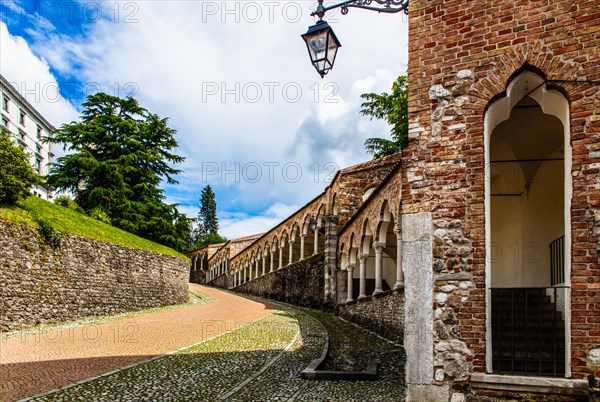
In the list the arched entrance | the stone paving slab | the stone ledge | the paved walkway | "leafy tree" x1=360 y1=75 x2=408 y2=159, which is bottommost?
the paved walkway

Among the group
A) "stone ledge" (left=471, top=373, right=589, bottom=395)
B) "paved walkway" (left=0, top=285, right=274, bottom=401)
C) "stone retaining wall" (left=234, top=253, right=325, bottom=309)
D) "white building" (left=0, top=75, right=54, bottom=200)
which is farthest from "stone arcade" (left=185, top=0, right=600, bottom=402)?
"white building" (left=0, top=75, right=54, bottom=200)

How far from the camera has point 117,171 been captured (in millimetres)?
33281

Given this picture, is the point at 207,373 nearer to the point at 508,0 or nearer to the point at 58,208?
the point at 508,0

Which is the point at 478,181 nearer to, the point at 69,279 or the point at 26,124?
the point at 69,279

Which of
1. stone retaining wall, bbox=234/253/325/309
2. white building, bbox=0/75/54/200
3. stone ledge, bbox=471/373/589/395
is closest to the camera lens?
stone ledge, bbox=471/373/589/395

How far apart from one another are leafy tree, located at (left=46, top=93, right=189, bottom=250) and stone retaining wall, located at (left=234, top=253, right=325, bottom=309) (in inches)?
260

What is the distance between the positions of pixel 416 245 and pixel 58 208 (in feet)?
58.9

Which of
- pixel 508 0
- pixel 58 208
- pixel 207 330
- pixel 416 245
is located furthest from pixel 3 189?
pixel 508 0

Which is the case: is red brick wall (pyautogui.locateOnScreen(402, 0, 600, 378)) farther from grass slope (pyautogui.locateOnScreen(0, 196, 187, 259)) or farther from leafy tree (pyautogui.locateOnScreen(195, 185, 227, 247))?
leafy tree (pyautogui.locateOnScreen(195, 185, 227, 247))

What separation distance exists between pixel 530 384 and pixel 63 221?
55.3ft

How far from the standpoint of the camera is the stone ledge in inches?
215

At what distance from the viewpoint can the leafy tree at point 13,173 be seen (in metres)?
15.2

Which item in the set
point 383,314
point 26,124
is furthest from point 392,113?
point 26,124

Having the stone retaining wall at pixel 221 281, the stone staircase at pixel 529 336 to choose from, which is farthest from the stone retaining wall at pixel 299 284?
the stone retaining wall at pixel 221 281
